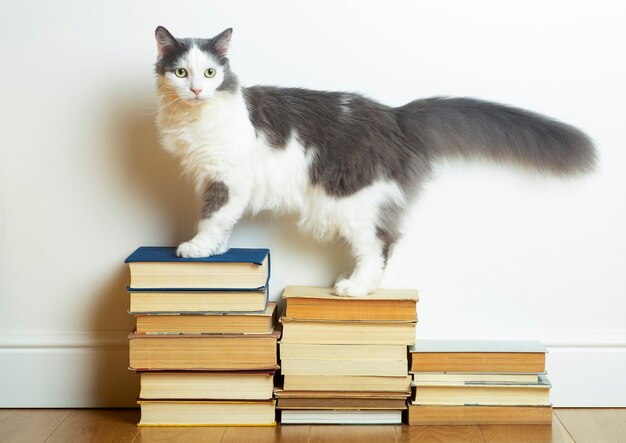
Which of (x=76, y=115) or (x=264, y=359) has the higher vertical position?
(x=76, y=115)

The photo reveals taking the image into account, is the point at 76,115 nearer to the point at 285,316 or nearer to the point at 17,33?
the point at 17,33

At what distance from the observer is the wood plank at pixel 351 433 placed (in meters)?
1.57

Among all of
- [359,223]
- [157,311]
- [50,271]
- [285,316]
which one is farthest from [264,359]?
[50,271]

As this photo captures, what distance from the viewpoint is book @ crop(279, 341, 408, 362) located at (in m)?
1.63

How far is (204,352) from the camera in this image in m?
1.60

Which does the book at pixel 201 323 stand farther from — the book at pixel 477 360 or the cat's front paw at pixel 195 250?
the book at pixel 477 360

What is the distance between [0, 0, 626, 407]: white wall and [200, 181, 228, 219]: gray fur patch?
7.1 inches

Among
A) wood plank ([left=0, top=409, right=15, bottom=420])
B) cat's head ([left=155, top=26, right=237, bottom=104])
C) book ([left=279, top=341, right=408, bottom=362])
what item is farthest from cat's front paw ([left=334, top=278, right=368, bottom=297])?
wood plank ([left=0, top=409, right=15, bottom=420])

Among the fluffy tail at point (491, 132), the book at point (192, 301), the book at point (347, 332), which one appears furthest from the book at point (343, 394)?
the fluffy tail at point (491, 132)

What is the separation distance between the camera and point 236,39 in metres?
1.72

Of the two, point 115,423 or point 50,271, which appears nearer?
point 115,423

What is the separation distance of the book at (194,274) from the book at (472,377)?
447mm

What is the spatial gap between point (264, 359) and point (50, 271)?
63 centimetres

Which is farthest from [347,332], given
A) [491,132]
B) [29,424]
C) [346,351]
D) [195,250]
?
[29,424]
